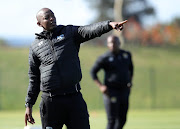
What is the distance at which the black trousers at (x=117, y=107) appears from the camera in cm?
1229

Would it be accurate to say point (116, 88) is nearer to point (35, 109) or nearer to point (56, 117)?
point (56, 117)

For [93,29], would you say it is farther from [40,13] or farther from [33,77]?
[33,77]

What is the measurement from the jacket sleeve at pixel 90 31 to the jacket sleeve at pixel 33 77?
64 centimetres

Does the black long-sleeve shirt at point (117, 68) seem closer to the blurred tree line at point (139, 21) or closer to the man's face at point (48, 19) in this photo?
the man's face at point (48, 19)

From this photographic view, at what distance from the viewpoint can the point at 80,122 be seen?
297 inches

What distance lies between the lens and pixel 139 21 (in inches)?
2485

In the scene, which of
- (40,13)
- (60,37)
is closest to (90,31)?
(60,37)

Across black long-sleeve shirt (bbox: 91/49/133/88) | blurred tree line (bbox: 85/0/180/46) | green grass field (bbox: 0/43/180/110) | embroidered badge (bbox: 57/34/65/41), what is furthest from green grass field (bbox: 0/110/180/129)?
blurred tree line (bbox: 85/0/180/46)

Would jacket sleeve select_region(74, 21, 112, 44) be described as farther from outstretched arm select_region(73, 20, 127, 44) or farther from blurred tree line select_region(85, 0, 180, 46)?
blurred tree line select_region(85, 0, 180, 46)

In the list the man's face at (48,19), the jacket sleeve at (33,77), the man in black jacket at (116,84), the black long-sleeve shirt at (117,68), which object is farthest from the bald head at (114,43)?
the man's face at (48,19)

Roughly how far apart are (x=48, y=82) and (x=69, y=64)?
379 mm

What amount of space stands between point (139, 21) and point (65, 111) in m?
56.1

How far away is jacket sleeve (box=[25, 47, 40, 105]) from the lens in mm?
7777

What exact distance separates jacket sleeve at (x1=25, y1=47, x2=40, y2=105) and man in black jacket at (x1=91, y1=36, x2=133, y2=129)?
14.8ft
